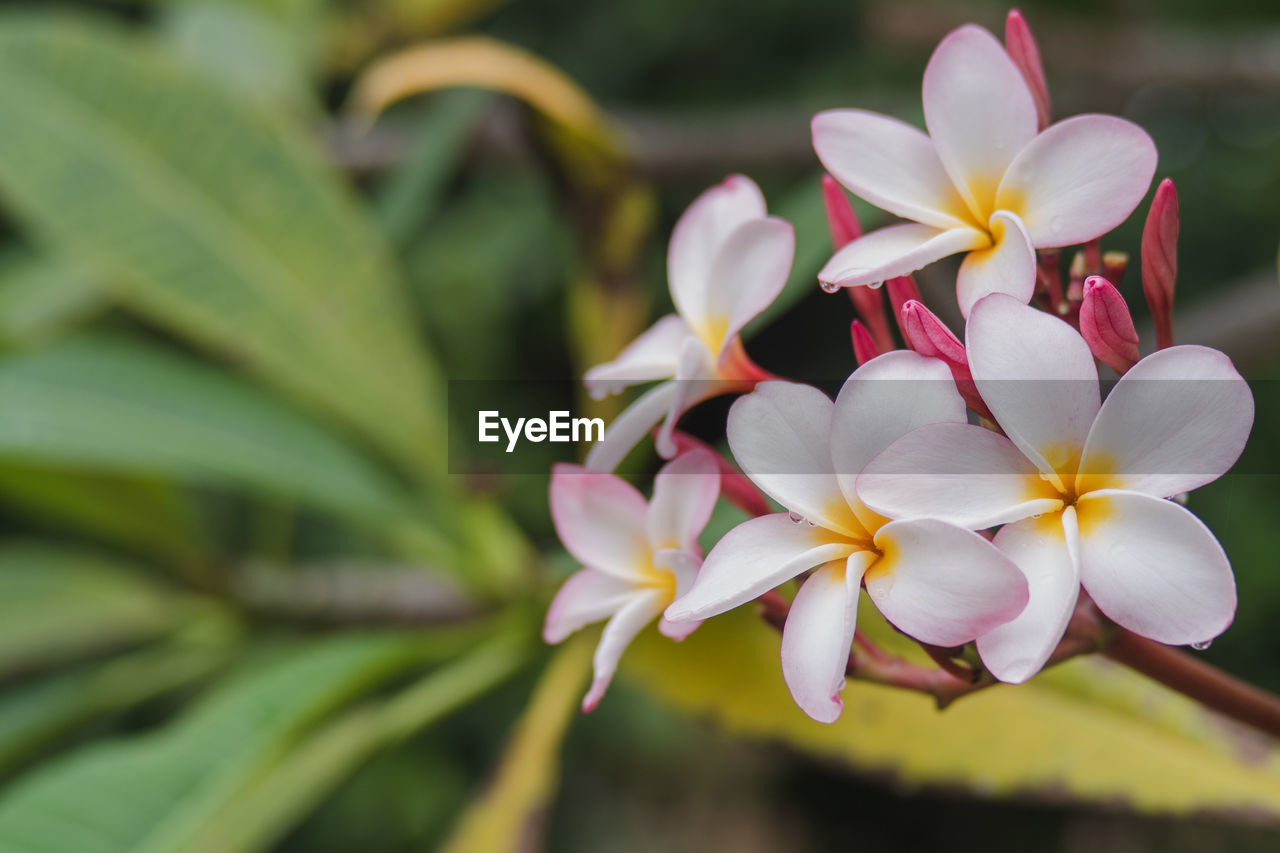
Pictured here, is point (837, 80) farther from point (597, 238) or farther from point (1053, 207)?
point (1053, 207)

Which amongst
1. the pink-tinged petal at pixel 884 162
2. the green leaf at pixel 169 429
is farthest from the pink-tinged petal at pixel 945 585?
the green leaf at pixel 169 429

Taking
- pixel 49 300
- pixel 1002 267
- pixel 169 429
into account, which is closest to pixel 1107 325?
pixel 1002 267

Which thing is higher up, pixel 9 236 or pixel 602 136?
pixel 9 236

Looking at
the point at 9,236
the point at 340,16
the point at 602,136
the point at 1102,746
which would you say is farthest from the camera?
the point at 340,16

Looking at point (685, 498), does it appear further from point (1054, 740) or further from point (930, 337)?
point (1054, 740)

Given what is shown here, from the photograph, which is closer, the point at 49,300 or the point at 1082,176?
the point at 1082,176

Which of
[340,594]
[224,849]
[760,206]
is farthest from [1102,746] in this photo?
[340,594]

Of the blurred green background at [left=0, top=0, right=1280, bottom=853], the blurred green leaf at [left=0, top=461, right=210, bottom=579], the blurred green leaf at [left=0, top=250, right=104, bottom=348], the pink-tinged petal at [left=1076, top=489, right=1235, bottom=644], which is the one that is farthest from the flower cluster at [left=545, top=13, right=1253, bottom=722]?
the blurred green leaf at [left=0, top=250, right=104, bottom=348]
